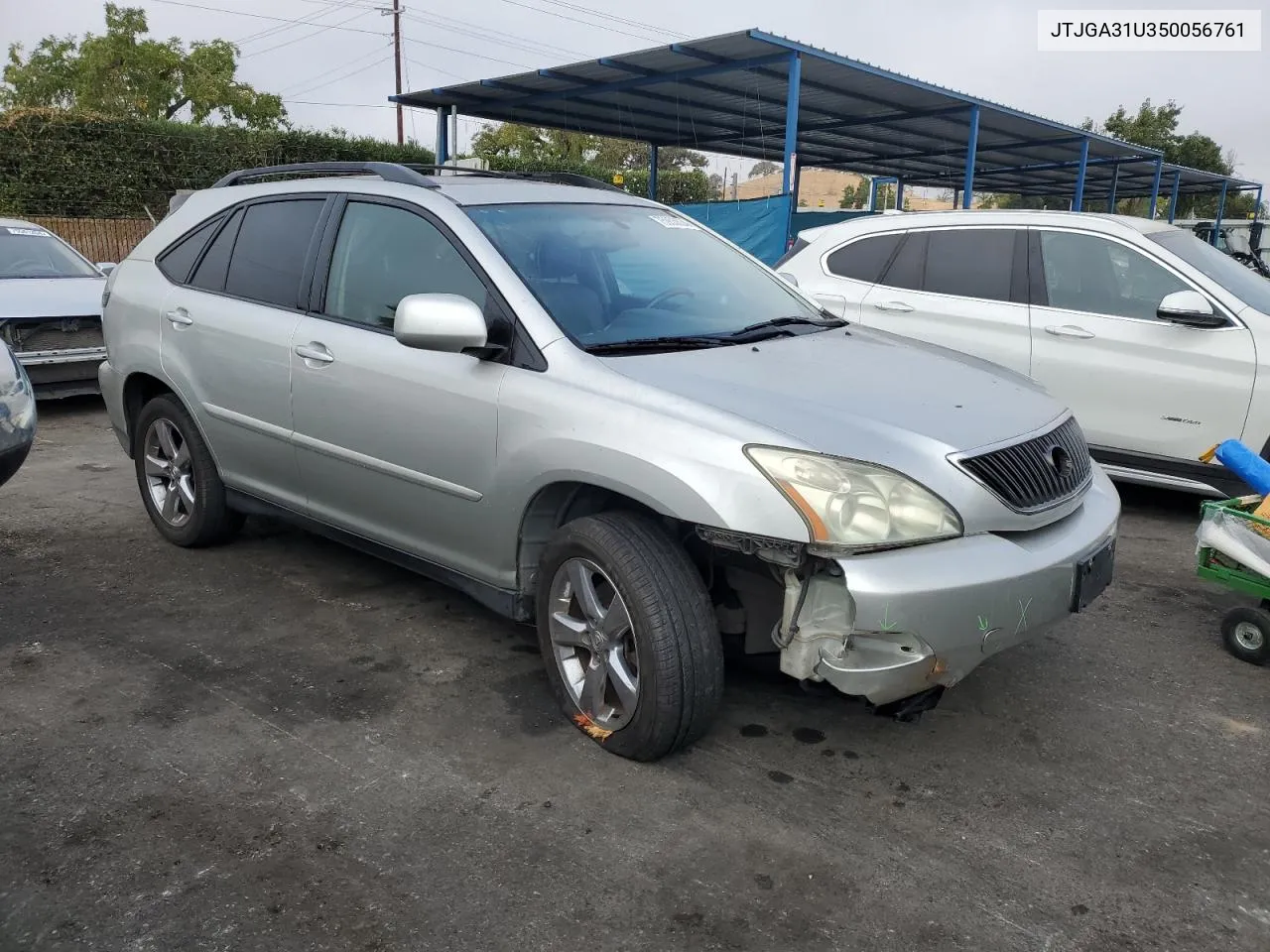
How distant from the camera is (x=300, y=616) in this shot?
4129 mm

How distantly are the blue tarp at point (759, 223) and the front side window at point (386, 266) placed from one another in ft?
25.1

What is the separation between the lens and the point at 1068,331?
5.77 meters

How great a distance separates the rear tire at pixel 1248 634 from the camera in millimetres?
3760

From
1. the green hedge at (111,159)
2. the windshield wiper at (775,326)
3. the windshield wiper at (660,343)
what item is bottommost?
the windshield wiper at (660,343)

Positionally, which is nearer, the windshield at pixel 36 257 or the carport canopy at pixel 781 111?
the windshield at pixel 36 257

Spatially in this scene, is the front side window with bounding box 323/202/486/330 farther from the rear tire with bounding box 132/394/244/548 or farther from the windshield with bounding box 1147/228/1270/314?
the windshield with bounding box 1147/228/1270/314

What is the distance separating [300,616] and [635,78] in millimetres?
11406

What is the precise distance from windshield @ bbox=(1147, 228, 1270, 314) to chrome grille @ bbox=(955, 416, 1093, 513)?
3014 mm

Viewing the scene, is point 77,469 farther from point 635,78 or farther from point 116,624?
point 635,78

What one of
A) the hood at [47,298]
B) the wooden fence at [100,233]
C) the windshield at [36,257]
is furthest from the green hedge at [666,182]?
the hood at [47,298]

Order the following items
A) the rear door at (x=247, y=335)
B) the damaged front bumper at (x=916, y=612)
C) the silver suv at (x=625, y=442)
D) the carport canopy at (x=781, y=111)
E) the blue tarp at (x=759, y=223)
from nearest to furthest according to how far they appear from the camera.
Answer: the damaged front bumper at (x=916, y=612) < the silver suv at (x=625, y=442) < the rear door at (x=247, y=335) < the blue tarp at (x=759, y=223) < the carport canopy at (x=781, y=111)

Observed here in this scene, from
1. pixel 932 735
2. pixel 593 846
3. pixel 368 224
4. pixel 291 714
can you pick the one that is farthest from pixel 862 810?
pixel 368 224

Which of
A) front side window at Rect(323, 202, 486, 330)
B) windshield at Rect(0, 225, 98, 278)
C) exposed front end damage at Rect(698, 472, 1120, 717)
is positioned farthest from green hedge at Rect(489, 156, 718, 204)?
exposed front end damage at Rect(698, 472, 1120, 717)

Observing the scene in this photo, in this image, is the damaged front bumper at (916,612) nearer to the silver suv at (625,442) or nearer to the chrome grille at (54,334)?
the silver suv at (625,442)
